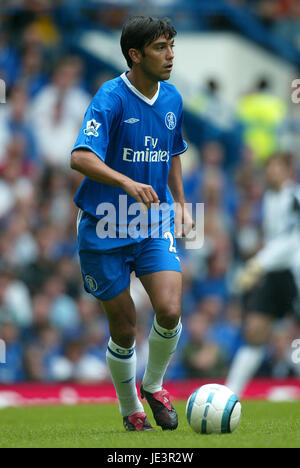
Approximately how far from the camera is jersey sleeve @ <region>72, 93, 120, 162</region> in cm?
610

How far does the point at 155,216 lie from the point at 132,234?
8.6 inches

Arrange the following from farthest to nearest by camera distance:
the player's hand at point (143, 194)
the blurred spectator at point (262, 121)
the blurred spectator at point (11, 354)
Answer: the blurred spectator at point (262, 121)
the blurred spectator at point (11, 354)
the player's hand at point (143, 194)

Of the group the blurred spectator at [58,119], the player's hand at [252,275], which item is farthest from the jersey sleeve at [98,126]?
the blurred spectator at [58,119]

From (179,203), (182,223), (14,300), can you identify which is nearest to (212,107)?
(14,300)

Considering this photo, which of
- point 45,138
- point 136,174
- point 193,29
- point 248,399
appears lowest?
point 248,399

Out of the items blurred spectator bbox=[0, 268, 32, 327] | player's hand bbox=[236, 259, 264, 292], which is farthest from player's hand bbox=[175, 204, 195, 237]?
blurred spectator bbox=[0, 268, 32, 327]

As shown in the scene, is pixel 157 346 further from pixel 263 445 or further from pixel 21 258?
pixel 21 258

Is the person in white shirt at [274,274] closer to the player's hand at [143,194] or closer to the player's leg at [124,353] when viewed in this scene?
the player's leg at [124,353]

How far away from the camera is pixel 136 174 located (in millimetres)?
6434

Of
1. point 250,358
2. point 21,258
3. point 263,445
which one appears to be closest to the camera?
point 263,445

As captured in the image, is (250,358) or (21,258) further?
(21,258)

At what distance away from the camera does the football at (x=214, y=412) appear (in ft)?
19.9

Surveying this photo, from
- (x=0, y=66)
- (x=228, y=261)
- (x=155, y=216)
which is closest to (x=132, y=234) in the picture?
(x=155, y=216)

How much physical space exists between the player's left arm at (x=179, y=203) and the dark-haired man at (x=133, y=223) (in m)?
0.19
